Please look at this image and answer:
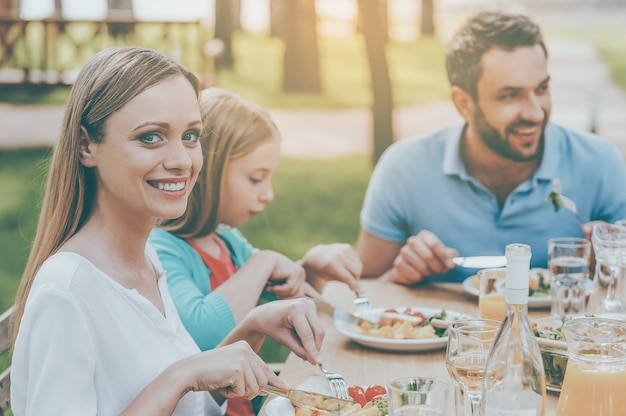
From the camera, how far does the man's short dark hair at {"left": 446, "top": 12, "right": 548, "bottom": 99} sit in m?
2.69

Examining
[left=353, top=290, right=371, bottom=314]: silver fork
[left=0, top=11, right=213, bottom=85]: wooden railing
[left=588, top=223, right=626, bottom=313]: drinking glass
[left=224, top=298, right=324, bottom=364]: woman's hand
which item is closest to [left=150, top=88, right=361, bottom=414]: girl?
[left=353, top=290, right=371, bottom=314]: silver fork

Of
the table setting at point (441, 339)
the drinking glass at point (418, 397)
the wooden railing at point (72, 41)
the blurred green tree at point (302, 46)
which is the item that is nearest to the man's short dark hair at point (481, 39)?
the table setting at point (441, 339)

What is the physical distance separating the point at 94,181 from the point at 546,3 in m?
5.95

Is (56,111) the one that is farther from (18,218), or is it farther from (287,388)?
(287,388)

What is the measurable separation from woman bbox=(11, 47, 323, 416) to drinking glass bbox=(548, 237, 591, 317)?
0.88 meters

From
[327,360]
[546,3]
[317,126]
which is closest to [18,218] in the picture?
[317,126]

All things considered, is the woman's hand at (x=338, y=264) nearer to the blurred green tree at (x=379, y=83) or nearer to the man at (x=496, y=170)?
the man at (x=496, y=170)

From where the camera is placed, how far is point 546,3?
22.7 ft

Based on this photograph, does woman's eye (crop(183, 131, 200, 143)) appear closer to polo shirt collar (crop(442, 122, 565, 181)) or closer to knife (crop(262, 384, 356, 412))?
knife (crop(262, 384, 356, 412))

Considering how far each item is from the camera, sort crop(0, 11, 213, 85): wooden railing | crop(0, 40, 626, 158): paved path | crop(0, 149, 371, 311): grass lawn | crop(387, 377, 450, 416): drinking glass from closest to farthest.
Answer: crop(387, 377, 450, 416): drinking glass < crop(0, 149, 371, 311): grass lawn < crop(0, 40, 626, 158): paved path < crop(0, 11, 213, 85): wooden railing

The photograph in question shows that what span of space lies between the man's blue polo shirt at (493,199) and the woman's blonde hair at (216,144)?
2.46 ft

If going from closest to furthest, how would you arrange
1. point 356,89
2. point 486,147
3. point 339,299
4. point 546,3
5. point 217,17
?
point 339,299 → point 486,147 → point 546,3 → point 356,89 → point 217,17

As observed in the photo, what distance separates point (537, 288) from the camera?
7.49 feet

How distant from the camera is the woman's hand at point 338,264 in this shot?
223 centimetres
